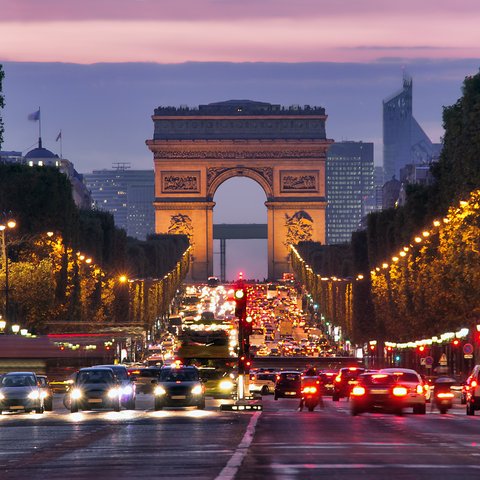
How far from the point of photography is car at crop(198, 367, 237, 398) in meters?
71.2

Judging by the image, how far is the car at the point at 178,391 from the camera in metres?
54.2

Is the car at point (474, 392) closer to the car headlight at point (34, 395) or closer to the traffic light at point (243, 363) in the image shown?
the traffic light at point (243, 363)

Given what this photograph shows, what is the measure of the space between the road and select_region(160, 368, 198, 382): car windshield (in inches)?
539

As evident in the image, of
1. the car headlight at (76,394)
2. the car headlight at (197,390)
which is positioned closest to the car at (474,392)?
the car headlight at (197,390)

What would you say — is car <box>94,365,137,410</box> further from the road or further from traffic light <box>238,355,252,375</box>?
the road

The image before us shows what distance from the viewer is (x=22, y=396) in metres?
51.6

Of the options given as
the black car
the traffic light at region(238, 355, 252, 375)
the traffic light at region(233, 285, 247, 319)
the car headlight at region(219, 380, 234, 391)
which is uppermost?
the traffic light at region(233, 285, 247, 319)

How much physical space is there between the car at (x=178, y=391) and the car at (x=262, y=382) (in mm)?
34038

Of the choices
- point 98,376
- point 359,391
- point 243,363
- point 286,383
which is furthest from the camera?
point 286,383

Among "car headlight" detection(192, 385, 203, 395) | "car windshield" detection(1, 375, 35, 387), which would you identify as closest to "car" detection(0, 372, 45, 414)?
"car windshield" detection(1, 375, 35, 387)

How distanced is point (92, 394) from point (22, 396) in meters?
2.11

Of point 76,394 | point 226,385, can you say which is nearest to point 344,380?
point 226,385

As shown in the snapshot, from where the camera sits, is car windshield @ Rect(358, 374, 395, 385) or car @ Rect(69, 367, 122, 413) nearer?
car windshield @ Rect(358, 374, 395, 385)

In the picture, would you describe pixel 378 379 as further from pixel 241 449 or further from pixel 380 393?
pixel 241 449
